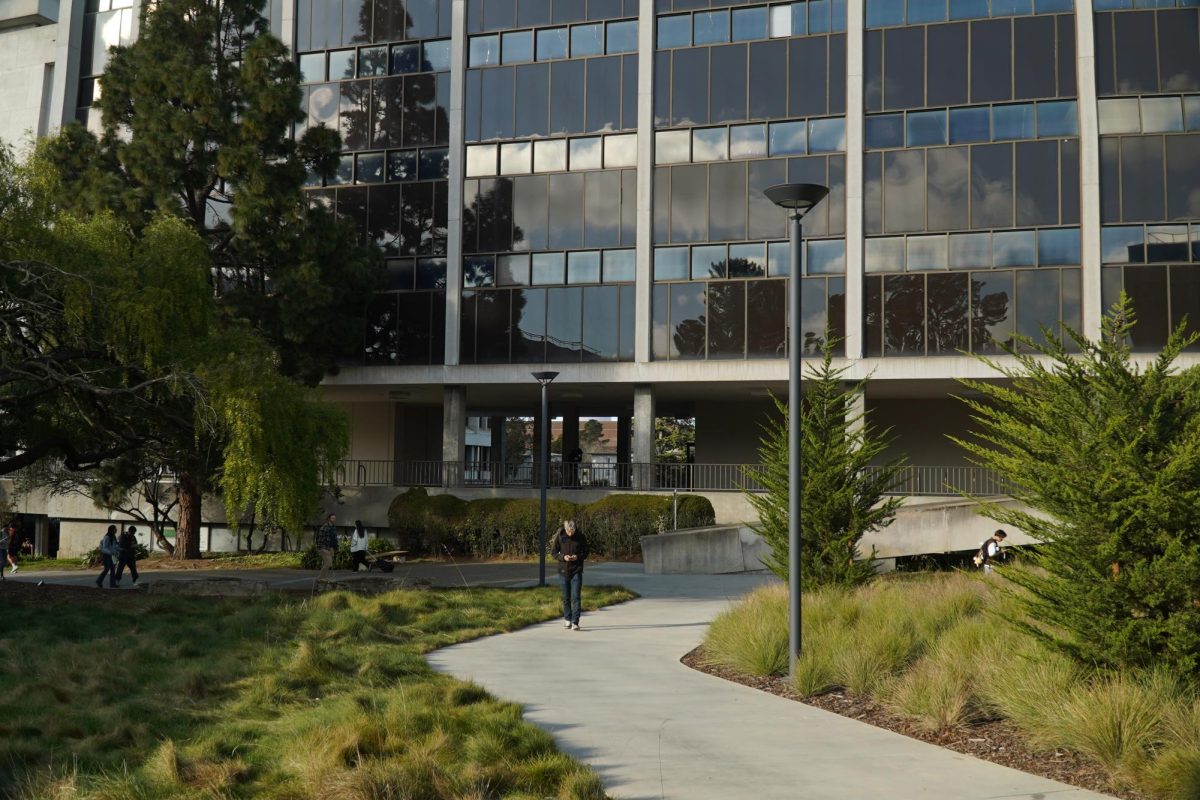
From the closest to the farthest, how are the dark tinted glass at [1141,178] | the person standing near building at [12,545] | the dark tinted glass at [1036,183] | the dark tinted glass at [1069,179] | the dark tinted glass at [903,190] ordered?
the dark tinted glass at [1141,178]
the dark tinted glass at [1069,179]
the dark tinted glass at [1036,183]
the dark tinted glass at [903,190]
the person standing near building at [12,545]

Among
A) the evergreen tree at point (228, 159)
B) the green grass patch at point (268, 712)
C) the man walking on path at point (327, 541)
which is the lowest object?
the green grass patch at point (268, 712)

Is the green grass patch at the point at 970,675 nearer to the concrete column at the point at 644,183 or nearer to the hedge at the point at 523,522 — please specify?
the hedge at the point at 523,522

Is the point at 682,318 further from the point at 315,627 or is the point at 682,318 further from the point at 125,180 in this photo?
the point at 315,627

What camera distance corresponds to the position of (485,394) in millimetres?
39156

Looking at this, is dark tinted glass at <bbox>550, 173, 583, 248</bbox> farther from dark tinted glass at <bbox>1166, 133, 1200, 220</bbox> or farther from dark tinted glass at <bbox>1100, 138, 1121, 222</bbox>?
dark tinted glass at <bbox>1166, 133, 1200, 220</bbox>

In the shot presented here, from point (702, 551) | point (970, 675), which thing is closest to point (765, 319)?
point (702, 551)

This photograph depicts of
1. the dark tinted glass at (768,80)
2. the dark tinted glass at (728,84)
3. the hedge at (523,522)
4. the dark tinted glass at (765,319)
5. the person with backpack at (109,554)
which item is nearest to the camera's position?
the person with backpack at (109,554)

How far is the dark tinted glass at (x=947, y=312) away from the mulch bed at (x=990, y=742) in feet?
68.5

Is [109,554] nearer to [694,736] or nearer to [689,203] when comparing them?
[689,203]

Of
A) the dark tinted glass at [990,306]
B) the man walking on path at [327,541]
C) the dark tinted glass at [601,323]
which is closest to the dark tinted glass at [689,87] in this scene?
the dark tinted glass at [601,323]

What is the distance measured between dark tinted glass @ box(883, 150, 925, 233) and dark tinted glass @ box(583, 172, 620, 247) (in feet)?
26.5

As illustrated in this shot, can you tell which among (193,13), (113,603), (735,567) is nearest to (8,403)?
(113,603)

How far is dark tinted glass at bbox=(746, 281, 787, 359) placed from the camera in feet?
103

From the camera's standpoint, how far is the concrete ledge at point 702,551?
87.2 ft
